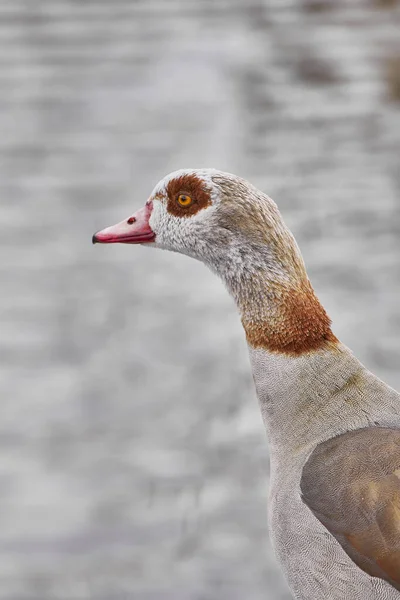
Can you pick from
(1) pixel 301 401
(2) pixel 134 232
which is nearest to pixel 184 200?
(2) pixel 134 232

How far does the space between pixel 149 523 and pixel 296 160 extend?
446cm

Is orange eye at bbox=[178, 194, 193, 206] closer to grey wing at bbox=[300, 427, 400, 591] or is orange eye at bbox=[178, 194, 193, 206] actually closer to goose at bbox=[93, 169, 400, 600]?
goose at bbox=[93, 169, 400, 600]

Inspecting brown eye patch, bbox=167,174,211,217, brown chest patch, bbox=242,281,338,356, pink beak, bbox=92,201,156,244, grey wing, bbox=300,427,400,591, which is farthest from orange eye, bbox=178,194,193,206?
grey wing, bbox=300,427,400,591

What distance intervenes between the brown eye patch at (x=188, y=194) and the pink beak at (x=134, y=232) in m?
0.10

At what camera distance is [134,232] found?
3191 millimetres

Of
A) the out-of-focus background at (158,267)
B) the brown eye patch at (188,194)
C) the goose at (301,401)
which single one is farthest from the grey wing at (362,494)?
the out-of-focus background at (158,267)

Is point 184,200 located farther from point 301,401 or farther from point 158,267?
point 158,267

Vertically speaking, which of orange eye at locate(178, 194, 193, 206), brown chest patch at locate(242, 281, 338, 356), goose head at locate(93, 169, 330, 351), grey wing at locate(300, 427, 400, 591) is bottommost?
grey wing at locate(300, 427, 400, 591)

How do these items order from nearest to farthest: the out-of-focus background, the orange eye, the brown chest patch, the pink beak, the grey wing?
the grey wing
the brown chest patch
the orange eye
the pink beak
the out-of-focus background

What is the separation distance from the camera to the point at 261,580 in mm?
4816

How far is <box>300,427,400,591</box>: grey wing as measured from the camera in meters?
2.60

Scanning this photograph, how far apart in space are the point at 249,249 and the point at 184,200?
0.78 feet

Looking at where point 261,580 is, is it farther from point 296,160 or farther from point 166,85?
point 166,85

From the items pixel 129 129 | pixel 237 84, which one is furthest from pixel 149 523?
pixel 237 84
